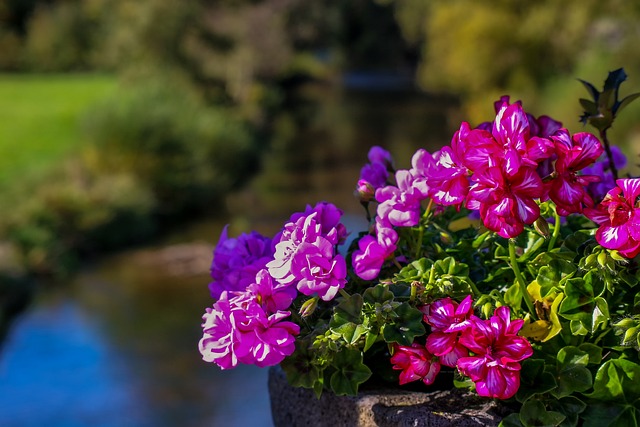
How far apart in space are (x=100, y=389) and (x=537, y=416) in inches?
256

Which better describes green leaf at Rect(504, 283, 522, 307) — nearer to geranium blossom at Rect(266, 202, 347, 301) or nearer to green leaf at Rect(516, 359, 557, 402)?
green leaf at Rect(516, 359, 557, 402)

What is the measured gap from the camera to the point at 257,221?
12406 mm

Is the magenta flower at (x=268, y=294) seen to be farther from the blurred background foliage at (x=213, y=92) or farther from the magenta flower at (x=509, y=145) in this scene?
the blurred background foliage at (x=213, y=92)

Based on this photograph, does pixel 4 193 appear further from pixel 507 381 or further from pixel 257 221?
pixel 507 381

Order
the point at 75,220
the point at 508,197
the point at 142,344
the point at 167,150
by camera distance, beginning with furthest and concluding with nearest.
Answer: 1. the point at 167,150
2. the point at 75,220
3. the point at 142,344
4. the point at 508,197

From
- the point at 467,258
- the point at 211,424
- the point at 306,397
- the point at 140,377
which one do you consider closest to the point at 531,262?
the point at 467,258

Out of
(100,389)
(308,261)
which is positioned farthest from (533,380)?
(100,389)

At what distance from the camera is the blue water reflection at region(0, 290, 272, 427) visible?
6.56m

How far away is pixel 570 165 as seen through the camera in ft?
4.07

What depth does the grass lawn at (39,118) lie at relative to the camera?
14.2 metres

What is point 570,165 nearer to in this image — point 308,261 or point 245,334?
point 308,261

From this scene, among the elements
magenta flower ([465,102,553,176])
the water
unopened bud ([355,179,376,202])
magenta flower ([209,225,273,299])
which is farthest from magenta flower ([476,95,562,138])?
the water

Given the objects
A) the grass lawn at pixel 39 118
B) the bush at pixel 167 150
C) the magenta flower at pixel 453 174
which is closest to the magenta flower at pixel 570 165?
the magenta flower at pixel 453 174

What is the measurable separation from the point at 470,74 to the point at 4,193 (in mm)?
11879
